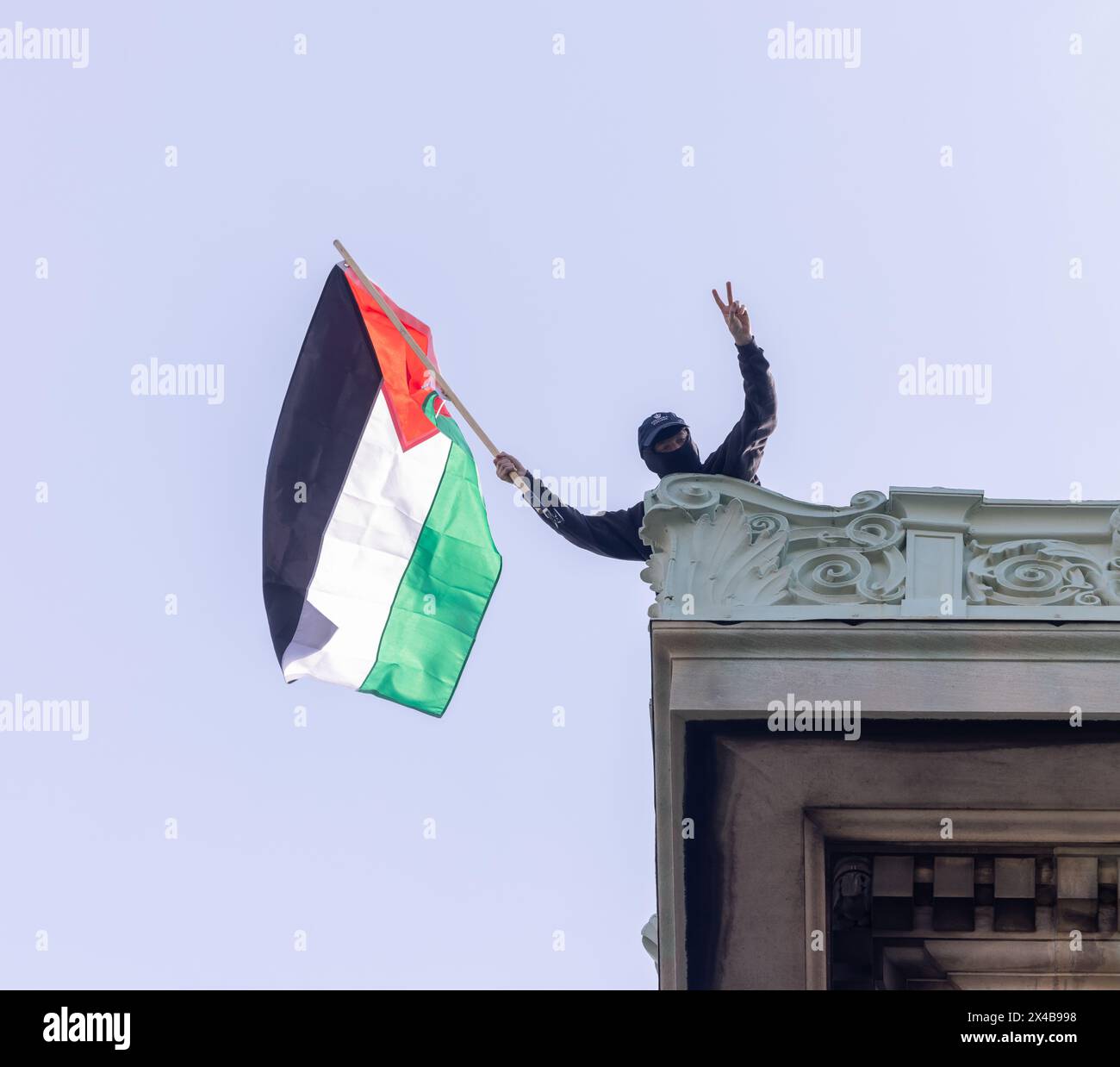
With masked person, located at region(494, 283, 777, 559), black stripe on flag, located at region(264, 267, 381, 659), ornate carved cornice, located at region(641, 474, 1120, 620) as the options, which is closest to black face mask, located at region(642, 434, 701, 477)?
masked person, located at region(494, 283, 777, 559)

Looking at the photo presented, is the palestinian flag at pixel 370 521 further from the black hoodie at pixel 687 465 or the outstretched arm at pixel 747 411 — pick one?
the outstretched arm at pixel 747 411

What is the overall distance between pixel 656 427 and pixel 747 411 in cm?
76

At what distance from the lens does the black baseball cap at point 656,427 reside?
60.3 ft

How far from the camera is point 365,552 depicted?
21.0m

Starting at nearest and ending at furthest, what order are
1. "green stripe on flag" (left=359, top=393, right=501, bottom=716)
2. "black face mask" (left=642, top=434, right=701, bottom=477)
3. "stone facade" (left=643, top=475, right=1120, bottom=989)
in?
"stone facade" (left=643, top=475, right=1120, bottom=989) → "black face mask" (left=642, top=434, right=701, bottom=477) → "green stripe on flag" (left=359, top=393, right=501, bottom=716)

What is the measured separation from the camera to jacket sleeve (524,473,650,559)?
18172 millimetres

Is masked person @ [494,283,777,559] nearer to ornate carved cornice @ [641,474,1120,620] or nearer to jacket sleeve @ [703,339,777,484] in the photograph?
jacket sleeve @ [703,339,777,484]

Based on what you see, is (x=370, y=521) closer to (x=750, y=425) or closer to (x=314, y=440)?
(x=314, y=440)

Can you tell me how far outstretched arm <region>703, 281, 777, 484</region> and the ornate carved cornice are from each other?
798 mm

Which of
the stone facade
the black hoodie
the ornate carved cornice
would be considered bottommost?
the stone facade

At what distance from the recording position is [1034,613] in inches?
639
